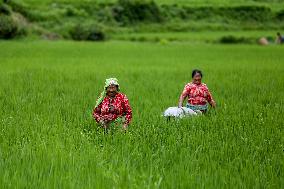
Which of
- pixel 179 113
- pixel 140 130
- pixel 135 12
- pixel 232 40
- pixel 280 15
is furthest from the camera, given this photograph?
pixel 280 15

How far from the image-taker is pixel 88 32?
2720 cm

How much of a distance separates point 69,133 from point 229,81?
21.5ft

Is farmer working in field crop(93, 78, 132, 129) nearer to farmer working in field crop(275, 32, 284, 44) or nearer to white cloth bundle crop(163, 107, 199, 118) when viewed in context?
white cloth bundle crop(163, 107, 199, 118)

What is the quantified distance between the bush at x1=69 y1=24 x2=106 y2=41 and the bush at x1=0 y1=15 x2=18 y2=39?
3.84 metres

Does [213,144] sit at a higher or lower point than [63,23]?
lower

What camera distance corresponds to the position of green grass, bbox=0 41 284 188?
3641 mm

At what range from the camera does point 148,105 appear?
25.0 feet

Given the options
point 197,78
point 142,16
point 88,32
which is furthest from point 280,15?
point 197,78

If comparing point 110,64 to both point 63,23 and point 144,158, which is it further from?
point 63,23

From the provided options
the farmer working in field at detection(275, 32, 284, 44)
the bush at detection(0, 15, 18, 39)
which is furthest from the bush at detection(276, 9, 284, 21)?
the bush at detection(0, 15, 18, 39)

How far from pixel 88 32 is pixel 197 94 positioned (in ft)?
67.8

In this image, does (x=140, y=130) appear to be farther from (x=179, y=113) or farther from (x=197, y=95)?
(x=197, y=95)

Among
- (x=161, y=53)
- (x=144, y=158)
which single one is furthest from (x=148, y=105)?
(x=161, y=53)

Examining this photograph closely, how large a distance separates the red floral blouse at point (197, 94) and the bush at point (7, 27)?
58.7 ft
